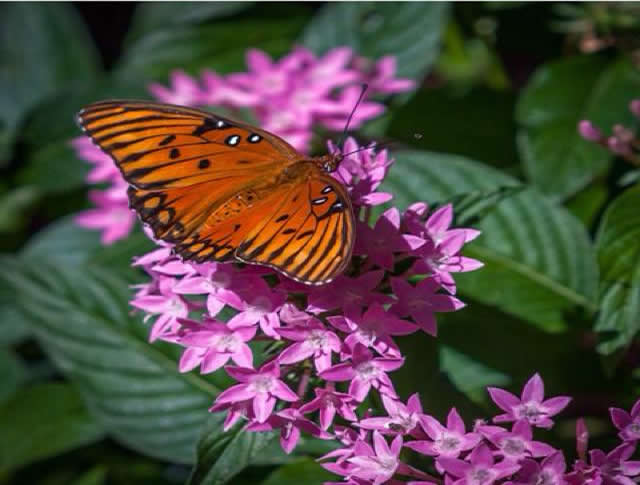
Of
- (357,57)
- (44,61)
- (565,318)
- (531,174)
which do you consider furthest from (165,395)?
(44,61)

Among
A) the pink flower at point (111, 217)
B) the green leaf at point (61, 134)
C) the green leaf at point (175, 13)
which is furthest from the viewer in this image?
the green leaf at point (175, 13)

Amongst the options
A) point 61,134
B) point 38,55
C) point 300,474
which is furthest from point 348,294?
point 38,55

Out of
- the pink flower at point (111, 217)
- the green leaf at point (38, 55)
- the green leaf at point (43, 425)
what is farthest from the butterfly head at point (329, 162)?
the green leaf at point (38, 55)

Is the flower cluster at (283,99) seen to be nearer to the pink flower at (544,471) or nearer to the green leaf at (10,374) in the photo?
the green leaf at (10,374)

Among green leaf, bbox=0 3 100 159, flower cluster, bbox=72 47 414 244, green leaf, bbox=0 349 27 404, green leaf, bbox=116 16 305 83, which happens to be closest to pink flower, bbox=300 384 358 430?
flower cluster, bbox=72 47 414 244

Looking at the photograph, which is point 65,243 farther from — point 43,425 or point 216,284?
point 216,284

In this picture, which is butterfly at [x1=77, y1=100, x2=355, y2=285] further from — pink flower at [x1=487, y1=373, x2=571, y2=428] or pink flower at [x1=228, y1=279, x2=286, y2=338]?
pink flower at [x1=487, y1=373, x2=571, y2=428]
